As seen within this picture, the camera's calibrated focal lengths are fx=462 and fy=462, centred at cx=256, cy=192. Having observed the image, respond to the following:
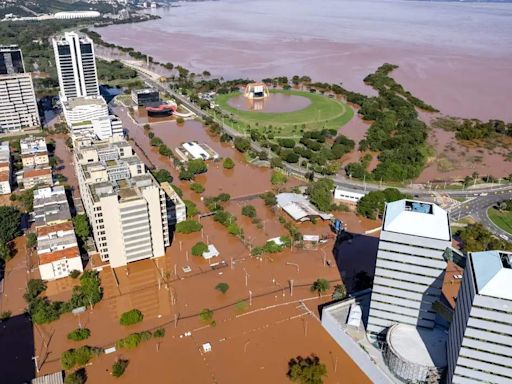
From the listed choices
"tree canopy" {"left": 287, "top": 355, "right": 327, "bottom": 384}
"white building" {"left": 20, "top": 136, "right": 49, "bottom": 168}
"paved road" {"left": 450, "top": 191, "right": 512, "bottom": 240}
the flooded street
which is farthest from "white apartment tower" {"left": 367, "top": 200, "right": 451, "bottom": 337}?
the flooded street

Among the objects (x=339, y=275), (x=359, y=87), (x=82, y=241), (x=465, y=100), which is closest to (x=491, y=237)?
(x=339, y=275)

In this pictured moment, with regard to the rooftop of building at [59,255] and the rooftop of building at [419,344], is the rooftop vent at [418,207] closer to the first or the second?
the rooftop of building at [419,344]

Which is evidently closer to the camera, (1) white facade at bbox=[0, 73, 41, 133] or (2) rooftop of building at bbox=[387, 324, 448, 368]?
(2) rooftop of building at bbox=[387, 324, 448, 368]

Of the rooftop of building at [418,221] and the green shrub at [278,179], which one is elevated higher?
the rooftop of building at [418,221]

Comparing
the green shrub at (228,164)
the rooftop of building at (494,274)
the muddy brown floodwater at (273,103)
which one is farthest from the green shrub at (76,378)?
the muddy brown floodwater at (273,103)

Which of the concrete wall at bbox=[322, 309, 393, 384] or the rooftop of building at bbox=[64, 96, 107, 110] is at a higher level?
the rooftop of building at bbox=[64, 96, 107, 110]

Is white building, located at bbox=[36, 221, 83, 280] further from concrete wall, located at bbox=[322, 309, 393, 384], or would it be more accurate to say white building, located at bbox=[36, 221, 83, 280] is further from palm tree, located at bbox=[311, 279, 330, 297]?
concrete wall, located at bbox=[322, 309, 393, 384]

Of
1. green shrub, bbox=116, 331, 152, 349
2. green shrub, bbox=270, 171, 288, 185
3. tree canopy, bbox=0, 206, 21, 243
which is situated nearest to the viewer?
green shrub, bbox=116, 331, 152, 349
